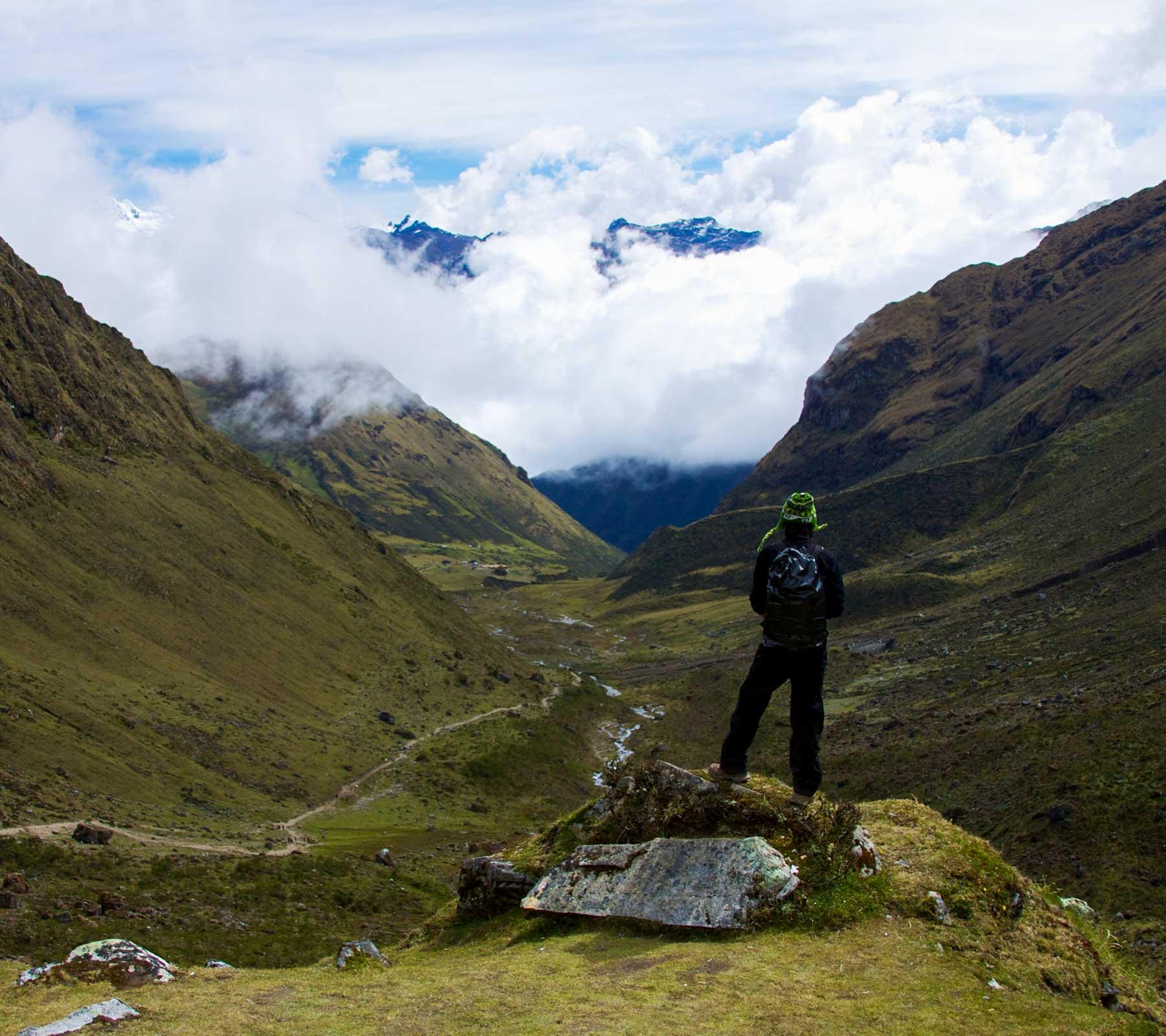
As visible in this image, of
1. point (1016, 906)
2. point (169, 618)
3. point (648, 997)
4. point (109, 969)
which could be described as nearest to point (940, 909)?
point (1016, 906)

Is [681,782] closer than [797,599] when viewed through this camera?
No

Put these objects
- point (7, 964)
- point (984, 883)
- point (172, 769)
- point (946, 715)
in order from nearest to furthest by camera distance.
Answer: point (984, 883) → point (7, 964) → point (172, 769) → point (946, 715)

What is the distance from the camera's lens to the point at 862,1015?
15.2 m

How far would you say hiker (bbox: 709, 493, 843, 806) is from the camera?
21000 mm

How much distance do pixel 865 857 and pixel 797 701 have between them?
3324mm

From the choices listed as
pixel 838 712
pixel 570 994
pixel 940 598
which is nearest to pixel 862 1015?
pixel 570 994

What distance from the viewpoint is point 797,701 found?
71.4 ft

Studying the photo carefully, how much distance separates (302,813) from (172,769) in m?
10.8

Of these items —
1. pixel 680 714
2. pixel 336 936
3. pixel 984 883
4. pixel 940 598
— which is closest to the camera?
pixel 984 883

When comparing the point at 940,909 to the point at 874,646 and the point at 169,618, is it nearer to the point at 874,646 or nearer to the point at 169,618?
the point at 169,618

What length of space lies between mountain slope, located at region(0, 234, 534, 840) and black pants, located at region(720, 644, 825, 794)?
5166 centimetres

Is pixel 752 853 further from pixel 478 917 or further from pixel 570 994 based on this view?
pixel 478 917

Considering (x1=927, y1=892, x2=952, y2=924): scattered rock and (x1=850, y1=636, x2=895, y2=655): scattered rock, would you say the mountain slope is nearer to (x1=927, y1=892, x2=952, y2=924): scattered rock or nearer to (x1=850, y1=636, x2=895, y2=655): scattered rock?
(x1=850, y1=636, x2=895, y2=655): scattered rock

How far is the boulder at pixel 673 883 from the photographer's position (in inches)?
771
